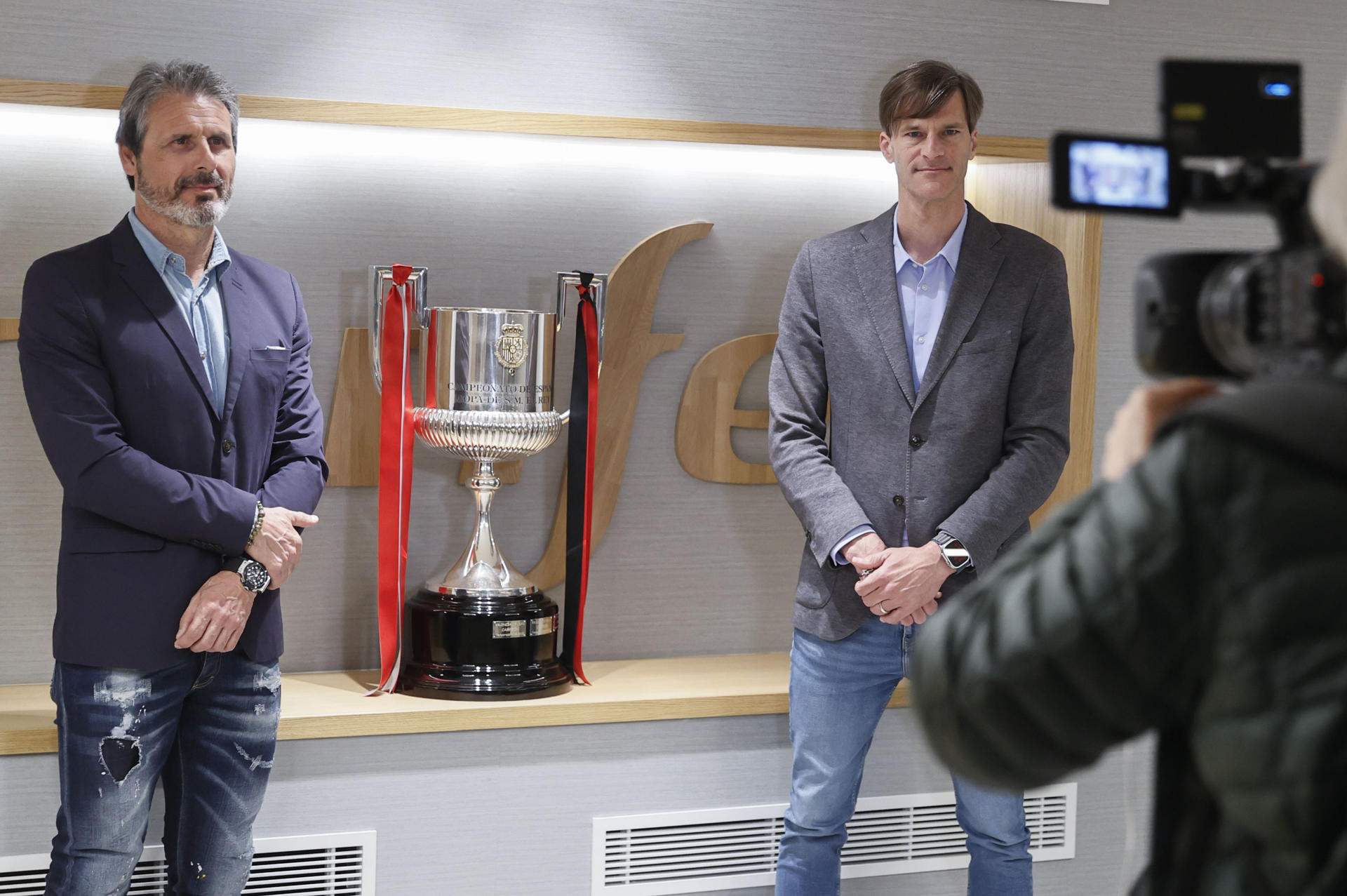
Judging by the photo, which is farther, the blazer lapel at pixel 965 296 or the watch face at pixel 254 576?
the blazer lapel at pixel 965 296

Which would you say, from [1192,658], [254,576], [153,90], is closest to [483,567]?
[254,576]

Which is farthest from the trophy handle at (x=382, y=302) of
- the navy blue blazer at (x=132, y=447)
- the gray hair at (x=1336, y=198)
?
the gray hair at (x=1336, y=198)

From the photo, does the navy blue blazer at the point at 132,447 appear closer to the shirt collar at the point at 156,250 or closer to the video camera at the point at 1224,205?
the shirt collar at the point at 156,250

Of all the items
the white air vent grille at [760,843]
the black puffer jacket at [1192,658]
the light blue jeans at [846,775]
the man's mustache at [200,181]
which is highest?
the man's mustache at [200,181]

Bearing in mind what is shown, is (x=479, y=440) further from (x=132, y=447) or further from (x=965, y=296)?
(x=965, y=296)

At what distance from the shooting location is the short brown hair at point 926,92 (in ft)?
8.18

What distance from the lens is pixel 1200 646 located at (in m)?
0.75

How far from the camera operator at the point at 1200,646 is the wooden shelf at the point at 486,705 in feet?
6.15

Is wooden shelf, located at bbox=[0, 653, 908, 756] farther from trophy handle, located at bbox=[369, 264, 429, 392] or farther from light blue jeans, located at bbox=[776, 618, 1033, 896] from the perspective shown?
trophy handle, located at bbox=[369, 264, 429, 392]

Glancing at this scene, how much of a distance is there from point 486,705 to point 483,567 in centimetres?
31

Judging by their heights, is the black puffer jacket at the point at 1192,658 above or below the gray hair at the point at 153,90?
below

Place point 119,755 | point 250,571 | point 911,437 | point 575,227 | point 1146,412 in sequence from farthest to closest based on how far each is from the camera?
point 575,227, point 911,437, point 250,571, point 119,755, point 1146,412

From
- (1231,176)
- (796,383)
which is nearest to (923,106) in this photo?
(796,383)

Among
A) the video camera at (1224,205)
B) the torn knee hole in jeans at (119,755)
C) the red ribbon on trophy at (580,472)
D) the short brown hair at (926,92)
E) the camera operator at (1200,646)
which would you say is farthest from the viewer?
the red ribbon on trophy at (580,472)
